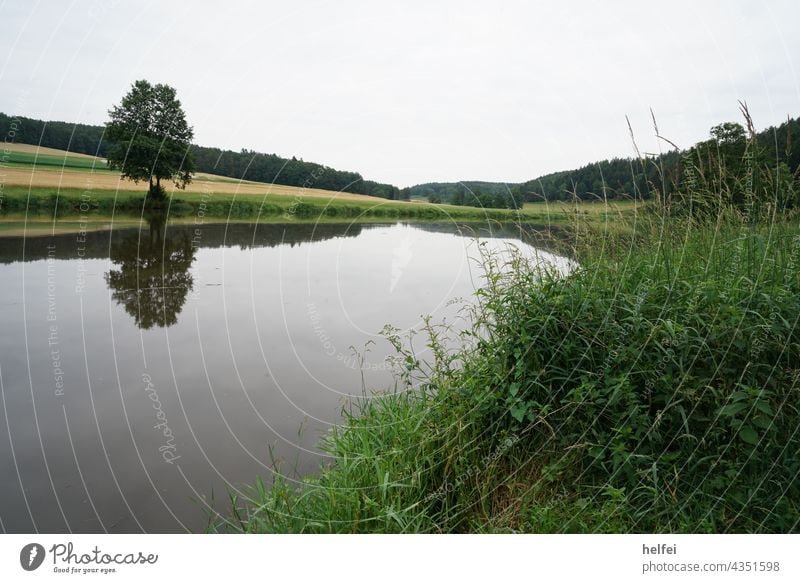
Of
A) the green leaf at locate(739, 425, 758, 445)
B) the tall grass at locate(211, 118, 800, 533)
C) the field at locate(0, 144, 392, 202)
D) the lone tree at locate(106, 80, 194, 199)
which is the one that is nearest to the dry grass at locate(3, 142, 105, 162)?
the field at locate(0, 144, 392, 202)

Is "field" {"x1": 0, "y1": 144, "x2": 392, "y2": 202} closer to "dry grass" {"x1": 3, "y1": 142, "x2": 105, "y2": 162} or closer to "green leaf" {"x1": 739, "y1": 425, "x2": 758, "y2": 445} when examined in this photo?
"dry grass" {"x1": 3, "y1": 142, "x2": 105, "y2": 162}

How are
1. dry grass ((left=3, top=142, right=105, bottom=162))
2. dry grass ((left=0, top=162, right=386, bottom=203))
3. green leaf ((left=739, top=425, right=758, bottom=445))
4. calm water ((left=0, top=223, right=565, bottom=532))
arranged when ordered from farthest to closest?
1. dry grass ((left=0, top=162, right=386, bottom=203))
2. calm water ((left=0, top=223, right=565, bottom=532))
3. dry grass ((left=3, top=142, right=105, bottom=162))
4. green leaf ((left=739, top=425, right=758, bottom=445))

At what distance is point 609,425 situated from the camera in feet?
9.13

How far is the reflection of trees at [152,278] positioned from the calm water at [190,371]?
0.09 meters

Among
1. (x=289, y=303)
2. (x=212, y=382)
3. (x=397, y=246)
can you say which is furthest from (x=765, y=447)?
(x=289, y=303)

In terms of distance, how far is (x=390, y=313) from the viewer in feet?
17.2

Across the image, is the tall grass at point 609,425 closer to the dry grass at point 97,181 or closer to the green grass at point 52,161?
the dry grass at point 97,181

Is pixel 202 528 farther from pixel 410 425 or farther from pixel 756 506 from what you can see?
pixel 756 506

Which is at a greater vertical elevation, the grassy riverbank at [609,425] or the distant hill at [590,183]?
the distant hill at [590,183]

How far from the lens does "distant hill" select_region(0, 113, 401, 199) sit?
138 inches

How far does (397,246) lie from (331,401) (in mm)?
1850

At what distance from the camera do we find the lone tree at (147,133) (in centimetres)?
375

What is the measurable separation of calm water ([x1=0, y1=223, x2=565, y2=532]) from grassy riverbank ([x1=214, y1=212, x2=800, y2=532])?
102cm
